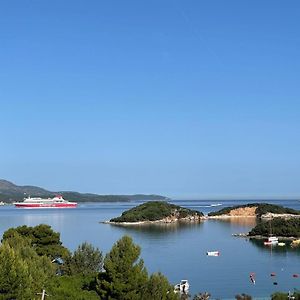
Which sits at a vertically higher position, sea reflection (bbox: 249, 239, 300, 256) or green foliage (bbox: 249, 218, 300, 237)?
green foliage (bbox: 249, 218, 300, 237)

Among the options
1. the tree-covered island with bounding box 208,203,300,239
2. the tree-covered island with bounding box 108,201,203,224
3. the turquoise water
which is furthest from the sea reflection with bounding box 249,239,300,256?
the tree-covered island with bounding box 108,201,203,224

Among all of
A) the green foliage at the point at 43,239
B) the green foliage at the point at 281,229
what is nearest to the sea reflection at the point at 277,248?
the green foliage at the point at 281,229

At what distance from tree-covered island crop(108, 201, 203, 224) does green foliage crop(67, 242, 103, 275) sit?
2198 inches

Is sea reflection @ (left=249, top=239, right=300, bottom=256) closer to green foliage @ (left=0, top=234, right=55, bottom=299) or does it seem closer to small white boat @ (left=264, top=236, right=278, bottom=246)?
small white boat @ (left=264, top=236, right=278, bottom=246)

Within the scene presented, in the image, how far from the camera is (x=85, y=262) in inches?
951

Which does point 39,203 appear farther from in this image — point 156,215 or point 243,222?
point 243,222

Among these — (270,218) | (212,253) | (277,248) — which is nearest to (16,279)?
(212,253)

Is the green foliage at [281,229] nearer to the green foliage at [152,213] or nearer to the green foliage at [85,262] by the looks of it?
the green foliage at [152,213]

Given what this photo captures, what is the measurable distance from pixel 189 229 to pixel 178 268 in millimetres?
33842

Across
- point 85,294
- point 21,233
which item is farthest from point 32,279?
point 21,233

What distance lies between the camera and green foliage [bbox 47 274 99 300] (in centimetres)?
1669

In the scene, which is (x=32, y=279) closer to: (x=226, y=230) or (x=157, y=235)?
(x=157, y=235)

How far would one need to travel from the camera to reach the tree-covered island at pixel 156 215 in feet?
270

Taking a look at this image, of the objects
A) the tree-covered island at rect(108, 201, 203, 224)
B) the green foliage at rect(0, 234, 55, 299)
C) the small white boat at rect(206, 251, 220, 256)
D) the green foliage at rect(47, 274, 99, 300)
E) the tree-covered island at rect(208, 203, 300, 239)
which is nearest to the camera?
the green foliage at rect(0, 234, 55, 299)
